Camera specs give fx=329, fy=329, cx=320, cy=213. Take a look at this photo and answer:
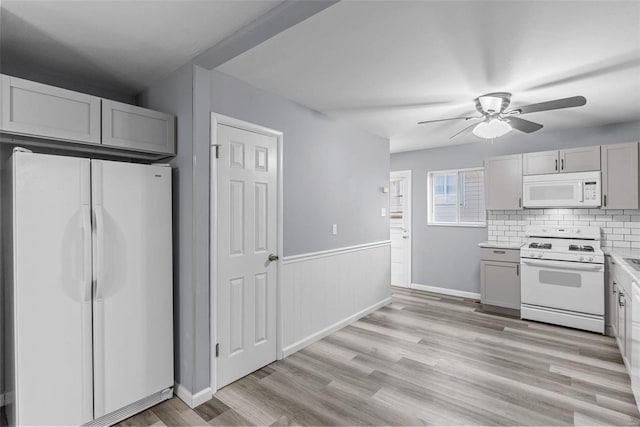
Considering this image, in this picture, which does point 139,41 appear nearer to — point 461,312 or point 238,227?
point 238,227

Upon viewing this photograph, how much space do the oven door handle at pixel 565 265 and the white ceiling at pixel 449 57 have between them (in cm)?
169

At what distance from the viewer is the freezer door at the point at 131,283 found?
6.86 ft

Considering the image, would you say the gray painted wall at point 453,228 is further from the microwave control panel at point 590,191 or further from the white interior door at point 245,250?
the white interior door at point 245,250

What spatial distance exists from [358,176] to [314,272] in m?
1.42

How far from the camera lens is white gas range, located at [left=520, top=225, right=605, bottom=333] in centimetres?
371

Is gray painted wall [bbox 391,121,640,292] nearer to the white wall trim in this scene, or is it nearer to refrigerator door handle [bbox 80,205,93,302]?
the white wall trim

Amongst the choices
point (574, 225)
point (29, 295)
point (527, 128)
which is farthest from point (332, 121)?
point (574, 225)

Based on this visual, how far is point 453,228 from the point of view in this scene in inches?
211

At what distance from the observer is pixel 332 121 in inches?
147

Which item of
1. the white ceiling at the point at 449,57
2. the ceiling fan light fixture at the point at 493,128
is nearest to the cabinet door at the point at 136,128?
the white ceiling at the point at 449,57

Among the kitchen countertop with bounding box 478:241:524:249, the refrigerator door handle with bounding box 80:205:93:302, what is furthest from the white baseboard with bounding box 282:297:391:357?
the refrigerator door handle with bounding box 80:205:93:302

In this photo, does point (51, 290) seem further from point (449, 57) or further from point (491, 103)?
point (491, 103)

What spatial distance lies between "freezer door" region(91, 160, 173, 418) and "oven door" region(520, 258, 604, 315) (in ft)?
13.5

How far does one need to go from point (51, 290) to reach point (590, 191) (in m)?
5.27
